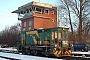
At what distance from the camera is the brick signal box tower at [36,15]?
46994 millimetres

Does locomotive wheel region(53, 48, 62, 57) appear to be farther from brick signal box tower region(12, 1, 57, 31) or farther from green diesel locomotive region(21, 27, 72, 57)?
brick signal box tower region(12, 1, 57, 31)

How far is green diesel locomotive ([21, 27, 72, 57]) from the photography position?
1845cm

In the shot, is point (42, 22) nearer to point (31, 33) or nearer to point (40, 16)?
point (40, 16)

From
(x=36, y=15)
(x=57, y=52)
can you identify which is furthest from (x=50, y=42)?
(x=36, y=15)

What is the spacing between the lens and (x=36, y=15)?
4709 centimetres

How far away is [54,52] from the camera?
18125mm

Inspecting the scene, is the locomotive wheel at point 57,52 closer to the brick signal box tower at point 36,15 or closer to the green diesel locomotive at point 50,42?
the green diesel locomotive at point 50,42

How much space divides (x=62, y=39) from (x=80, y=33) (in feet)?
62.0

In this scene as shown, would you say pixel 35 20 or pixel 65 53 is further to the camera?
pixel 35 20

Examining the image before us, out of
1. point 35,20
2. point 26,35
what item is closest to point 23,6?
point 35,20

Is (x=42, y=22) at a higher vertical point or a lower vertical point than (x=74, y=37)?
higher

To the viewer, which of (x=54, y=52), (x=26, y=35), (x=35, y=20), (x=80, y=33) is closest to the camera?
(x=54, y=52)

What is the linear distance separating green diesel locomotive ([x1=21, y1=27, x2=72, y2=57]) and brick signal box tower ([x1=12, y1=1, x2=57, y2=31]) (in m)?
24.4

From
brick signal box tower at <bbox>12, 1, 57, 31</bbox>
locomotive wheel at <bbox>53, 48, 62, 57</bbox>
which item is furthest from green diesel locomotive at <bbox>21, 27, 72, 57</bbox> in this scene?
brick signal box tower at <bbox>12, 1, 57, 31</bbox>
